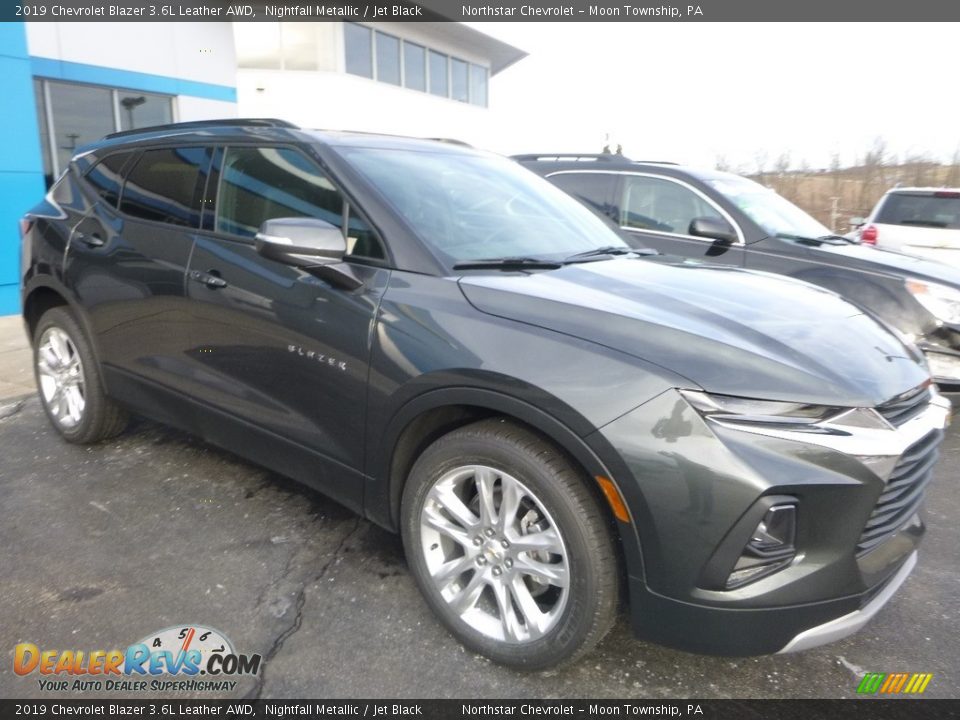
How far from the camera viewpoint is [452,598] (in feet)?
7.76

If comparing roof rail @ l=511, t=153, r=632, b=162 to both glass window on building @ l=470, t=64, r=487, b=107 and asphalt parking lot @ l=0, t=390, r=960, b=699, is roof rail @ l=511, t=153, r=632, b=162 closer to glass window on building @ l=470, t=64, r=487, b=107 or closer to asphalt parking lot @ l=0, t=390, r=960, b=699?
asphalt parking lot @ l=0, t=390, r=960, b=699

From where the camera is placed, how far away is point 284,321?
8.83 feet

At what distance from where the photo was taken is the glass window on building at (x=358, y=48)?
18188 millimetres

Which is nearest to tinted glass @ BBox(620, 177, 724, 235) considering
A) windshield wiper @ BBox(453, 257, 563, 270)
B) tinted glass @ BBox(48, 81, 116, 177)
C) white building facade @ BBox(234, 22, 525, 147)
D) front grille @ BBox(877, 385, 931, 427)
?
windshield wiper @ BBox(453, 257, 563, 270)

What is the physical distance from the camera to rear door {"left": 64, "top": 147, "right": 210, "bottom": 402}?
322 cm

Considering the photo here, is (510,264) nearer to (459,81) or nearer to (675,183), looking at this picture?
(675,183)

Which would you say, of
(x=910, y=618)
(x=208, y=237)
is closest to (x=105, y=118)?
(x=208, y=237)

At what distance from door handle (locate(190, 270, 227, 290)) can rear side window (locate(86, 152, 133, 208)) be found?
102 cm

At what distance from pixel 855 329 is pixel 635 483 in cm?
108

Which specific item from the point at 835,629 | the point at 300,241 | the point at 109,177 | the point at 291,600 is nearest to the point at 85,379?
the point at 109,177

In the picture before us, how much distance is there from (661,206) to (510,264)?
11.8ft

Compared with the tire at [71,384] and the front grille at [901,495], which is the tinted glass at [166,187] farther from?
the front grille at [901,495]

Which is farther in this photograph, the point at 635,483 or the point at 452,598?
the point at 452,598
